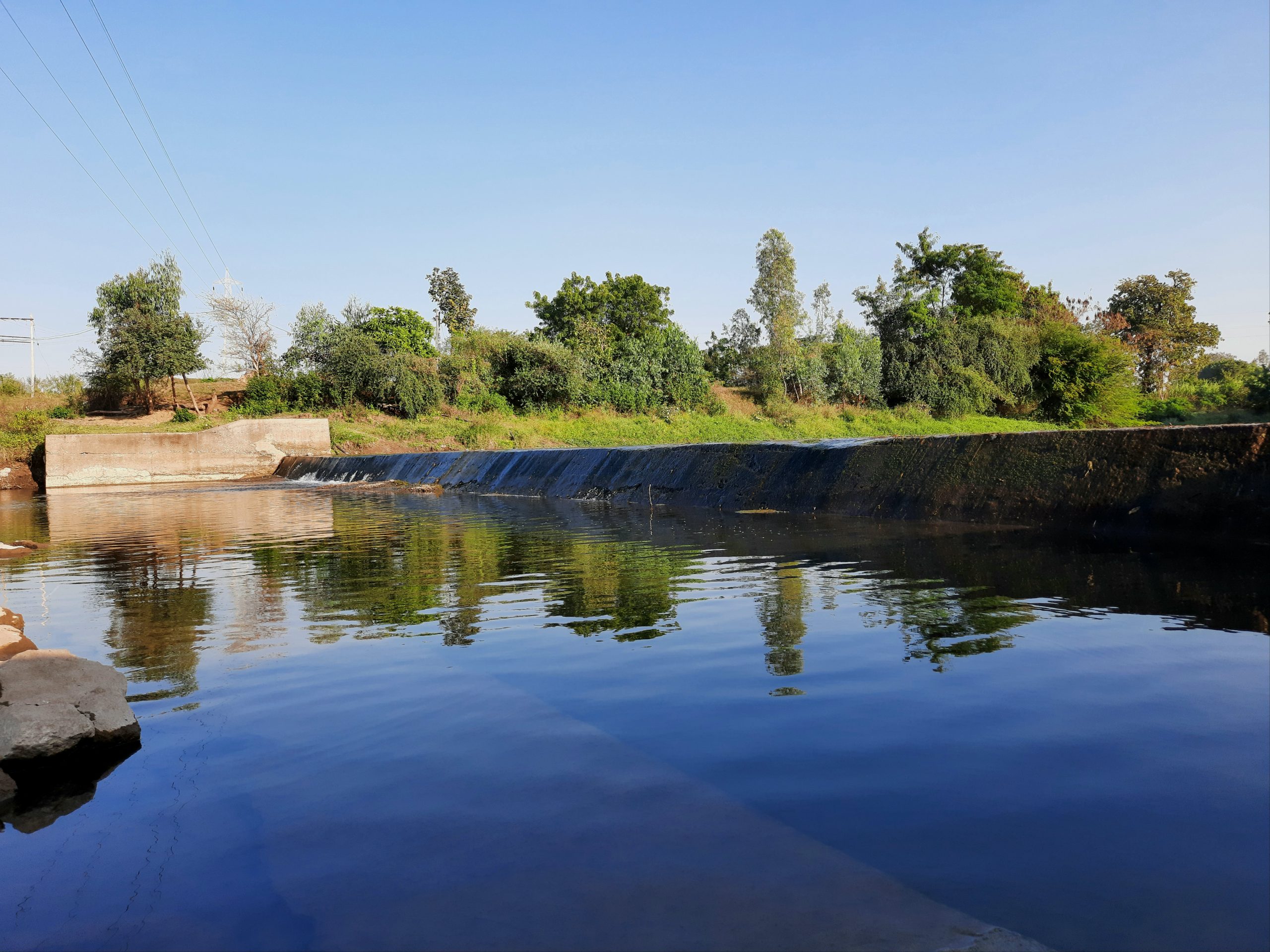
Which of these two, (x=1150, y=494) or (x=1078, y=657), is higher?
(x=1150, y=494)

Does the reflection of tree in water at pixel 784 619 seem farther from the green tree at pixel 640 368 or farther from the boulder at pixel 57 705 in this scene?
the green tree at pixel 640 368

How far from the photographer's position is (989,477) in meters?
7.75

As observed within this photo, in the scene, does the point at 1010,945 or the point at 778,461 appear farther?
the point at 778,461

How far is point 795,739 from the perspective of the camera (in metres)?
2.48

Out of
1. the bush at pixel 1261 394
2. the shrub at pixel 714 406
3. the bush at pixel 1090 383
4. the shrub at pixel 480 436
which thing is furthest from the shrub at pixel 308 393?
→ the bush at pixel 1261 394

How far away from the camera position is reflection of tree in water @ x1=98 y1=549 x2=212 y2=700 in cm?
367

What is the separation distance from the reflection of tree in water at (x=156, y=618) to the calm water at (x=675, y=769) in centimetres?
3

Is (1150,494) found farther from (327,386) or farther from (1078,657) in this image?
(327,386)

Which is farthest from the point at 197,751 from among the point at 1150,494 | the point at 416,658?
the point at 1150,494

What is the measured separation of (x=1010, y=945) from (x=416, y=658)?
268 centimetres

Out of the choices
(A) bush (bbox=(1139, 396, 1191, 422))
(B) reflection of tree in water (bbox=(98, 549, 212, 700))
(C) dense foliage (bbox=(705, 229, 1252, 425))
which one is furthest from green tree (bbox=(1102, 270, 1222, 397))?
(B) reflection of tree in water (bbox=(98, 549, 212, 700))

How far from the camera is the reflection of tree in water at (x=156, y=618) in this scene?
367cm

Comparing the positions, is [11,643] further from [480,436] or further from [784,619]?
[480,436]

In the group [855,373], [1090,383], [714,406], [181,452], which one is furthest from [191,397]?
[1090,383]
